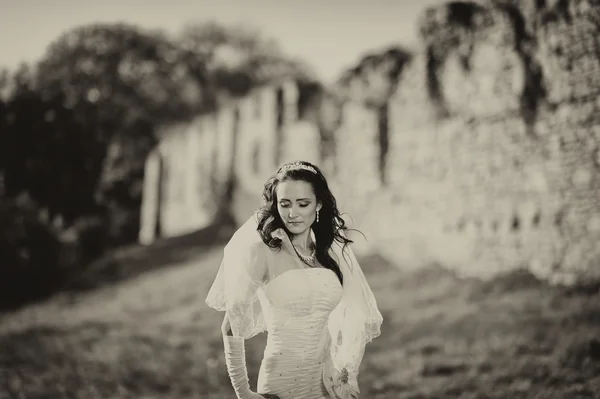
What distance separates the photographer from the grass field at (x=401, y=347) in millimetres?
4727

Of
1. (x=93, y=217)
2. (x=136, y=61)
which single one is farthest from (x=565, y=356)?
(x=136, y=61)

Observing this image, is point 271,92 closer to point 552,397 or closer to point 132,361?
point 132,361

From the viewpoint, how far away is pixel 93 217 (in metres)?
16.6

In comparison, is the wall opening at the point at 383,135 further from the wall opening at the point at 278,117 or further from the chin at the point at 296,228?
the chin at the point at 296,228

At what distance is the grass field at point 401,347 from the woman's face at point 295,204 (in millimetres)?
2826

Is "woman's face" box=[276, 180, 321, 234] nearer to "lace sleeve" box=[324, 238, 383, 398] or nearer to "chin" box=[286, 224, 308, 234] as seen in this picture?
"chin" box=[286, 224, 308, 234]

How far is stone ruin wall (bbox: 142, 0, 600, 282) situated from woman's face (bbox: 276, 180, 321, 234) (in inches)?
168

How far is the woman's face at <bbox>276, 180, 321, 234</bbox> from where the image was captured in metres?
2.56

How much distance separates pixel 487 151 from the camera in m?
6.93

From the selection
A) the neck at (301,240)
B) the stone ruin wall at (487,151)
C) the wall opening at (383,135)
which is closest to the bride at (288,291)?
the neck at (301,240)

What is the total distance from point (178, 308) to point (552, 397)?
226 inches

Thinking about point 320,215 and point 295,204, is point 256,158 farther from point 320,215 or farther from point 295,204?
point 295,204

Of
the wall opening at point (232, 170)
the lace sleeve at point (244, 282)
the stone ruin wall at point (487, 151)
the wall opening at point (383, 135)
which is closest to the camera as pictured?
the lace sleeve at point (244, 282)

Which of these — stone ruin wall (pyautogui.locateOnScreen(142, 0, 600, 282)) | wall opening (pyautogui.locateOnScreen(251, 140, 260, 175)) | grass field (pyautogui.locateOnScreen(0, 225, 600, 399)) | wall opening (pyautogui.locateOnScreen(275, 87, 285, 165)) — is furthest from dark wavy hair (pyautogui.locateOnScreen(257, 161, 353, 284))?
wall opening (pyautogui.locateOnScreen(251, 140, 260, 175))
